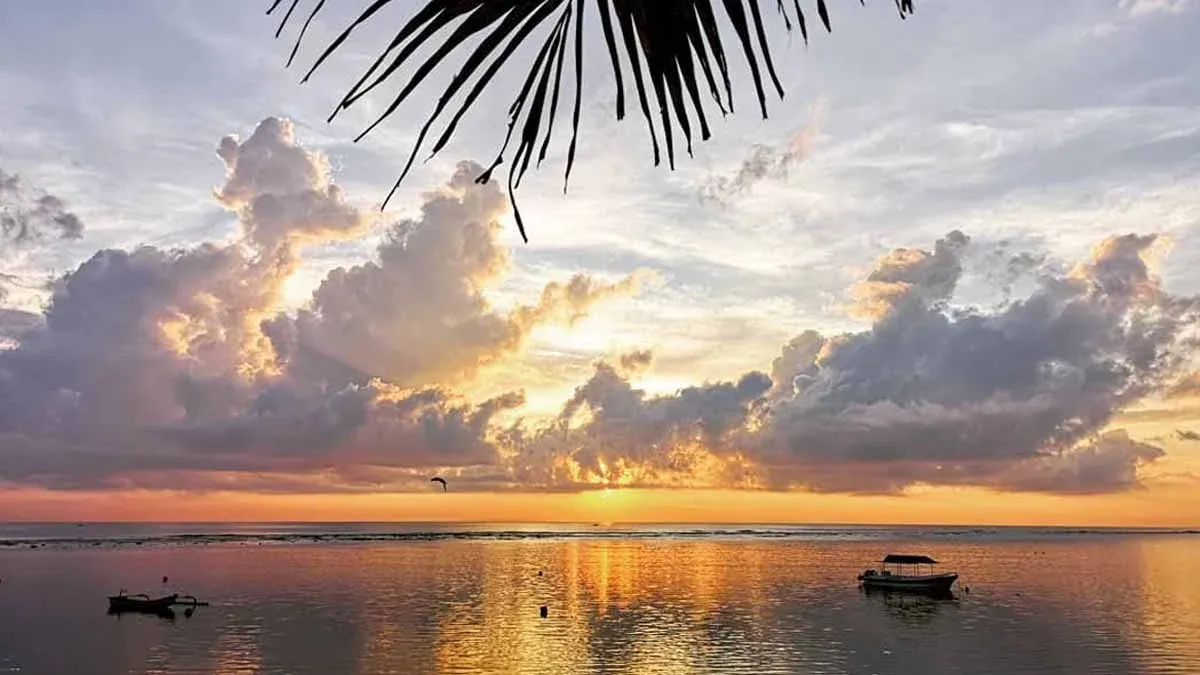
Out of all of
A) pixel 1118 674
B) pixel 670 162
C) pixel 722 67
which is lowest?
pixel 1118 674

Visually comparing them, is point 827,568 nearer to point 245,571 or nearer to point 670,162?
point 245,571

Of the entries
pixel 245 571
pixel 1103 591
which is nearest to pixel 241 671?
pixel 245 571

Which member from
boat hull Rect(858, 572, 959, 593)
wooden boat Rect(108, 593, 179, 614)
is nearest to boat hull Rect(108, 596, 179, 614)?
wooden boat Rect(108, 593, 179, 614)

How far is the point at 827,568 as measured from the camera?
419ft

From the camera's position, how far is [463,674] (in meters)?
48.5

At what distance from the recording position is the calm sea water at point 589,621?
52594 millimetres

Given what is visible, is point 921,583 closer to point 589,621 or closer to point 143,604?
point 589,621

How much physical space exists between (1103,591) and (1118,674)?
50.8 meters

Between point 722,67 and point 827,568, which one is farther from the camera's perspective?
point 827,568

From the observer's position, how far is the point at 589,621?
6969 cm

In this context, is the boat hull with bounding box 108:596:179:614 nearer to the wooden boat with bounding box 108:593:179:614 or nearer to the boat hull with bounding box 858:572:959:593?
the wooden boat with bounding box 108:593:179:614

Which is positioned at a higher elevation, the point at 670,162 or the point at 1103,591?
the point at 670,162

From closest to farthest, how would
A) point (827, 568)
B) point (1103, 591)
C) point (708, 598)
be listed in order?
1. point (708, 598)
2. point (1103, 591)
3. point (827, 568)

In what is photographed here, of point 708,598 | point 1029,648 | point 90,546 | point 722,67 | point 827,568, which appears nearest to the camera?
point 722,67
